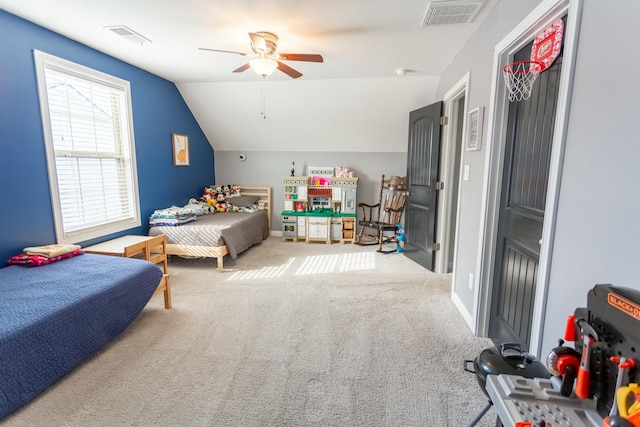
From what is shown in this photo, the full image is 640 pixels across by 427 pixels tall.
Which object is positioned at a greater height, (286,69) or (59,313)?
(286,69)

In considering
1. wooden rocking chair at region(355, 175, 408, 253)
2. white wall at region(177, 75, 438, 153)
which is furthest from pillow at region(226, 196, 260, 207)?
wooden rocking chair at region(355, 175, 408, 253)

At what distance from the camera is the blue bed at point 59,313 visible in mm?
1612

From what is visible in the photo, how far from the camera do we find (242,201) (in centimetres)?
554

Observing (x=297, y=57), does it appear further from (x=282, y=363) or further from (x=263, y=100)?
(x=282, y=363)

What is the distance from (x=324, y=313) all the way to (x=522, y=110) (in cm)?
217

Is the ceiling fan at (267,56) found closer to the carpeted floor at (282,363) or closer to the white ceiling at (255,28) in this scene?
the white ceiling at (255,28)

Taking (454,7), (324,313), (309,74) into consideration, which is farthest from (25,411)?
(309,74)

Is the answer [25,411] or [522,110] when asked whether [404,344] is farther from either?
[25,411]

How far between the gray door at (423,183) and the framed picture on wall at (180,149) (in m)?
3.44

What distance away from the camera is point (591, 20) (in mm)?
1178

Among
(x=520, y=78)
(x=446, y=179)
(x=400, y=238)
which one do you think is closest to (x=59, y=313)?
(x=520, y=78)

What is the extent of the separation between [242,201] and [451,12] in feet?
13.9

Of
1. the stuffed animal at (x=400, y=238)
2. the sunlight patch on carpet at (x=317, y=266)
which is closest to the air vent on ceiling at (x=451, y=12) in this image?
the sunlight patch on carpet at (x=317, y=266)

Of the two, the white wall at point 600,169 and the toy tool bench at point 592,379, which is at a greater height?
the white wall at point 600,169
